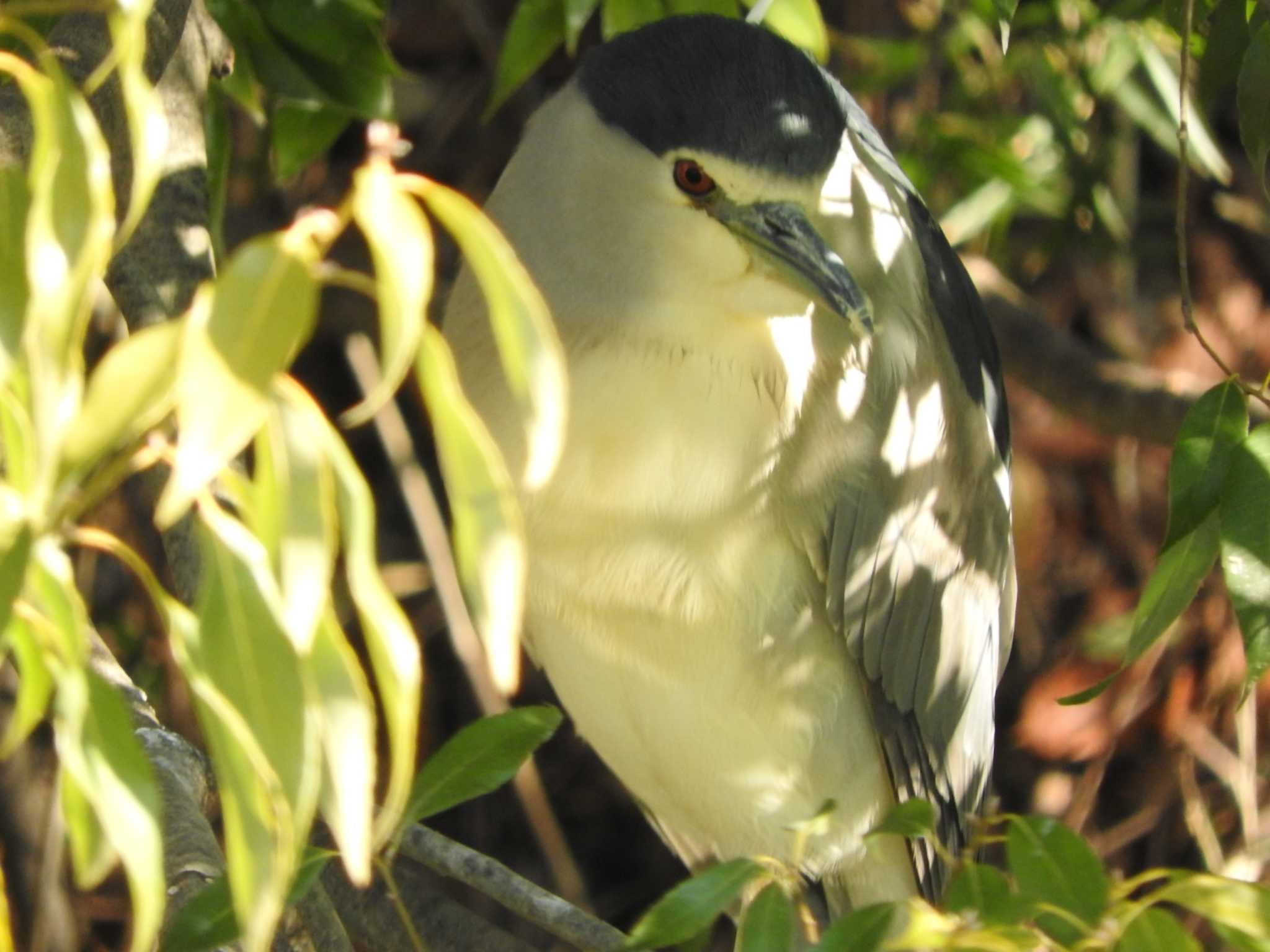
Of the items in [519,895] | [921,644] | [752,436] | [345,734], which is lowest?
[921,644]

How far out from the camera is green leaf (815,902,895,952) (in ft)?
2.75

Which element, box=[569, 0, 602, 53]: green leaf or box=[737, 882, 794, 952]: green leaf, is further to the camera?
box=[569, 0, 602, 53]: green leaf

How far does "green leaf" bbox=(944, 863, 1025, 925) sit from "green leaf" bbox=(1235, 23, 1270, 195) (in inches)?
19.9

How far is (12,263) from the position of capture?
1.83 ft

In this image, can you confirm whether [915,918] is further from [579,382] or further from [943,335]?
[943,335]

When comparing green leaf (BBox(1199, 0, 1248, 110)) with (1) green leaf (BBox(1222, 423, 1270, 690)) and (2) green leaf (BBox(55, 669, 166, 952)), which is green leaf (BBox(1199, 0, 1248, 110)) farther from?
(2) green leaf (BBox(55, 669, 166, 952))

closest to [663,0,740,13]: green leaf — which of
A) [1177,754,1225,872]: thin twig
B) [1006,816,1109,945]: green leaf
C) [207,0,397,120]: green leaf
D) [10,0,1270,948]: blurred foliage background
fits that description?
[207,0,397,120]: green leaf

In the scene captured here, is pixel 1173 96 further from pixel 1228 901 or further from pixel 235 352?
pixel 235 352

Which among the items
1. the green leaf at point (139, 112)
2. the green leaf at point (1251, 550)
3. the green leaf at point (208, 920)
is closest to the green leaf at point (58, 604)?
the green leaf at point (139, 112)

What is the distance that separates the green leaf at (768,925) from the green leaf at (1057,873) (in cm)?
13

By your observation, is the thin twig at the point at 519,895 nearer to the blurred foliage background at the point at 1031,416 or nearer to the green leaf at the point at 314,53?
the green leaf at the point at 314,53

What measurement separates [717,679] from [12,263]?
1.12m

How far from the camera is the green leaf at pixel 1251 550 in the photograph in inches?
38.4

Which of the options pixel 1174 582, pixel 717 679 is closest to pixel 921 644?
pixel 717 679
